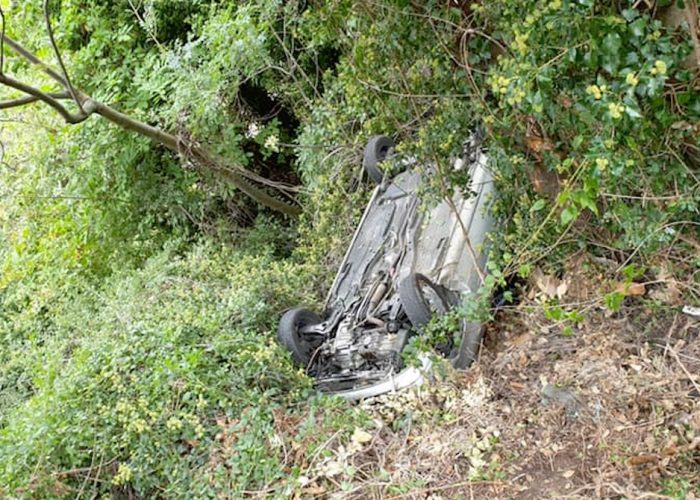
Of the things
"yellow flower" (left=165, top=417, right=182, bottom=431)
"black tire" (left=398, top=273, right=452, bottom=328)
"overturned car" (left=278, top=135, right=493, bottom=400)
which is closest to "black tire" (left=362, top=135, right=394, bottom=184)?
"overturned car" (left=278, top=135, right=493, bottom=400)

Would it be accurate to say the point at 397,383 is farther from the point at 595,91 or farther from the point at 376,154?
the point at 376,154

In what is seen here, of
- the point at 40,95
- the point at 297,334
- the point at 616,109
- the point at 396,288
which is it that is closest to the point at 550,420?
the point at 396,288

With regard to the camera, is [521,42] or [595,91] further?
[521,42]

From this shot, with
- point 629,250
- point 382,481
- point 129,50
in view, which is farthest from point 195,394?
point 129,50

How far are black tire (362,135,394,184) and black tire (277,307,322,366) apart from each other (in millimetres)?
1429

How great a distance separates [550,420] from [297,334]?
2.17 metres

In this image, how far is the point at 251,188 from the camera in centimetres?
782

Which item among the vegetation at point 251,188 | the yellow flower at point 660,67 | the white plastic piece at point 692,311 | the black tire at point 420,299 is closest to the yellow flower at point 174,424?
the vegetation at point 251,188

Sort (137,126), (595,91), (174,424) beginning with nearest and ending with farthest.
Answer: (595,91) < (174,424) < (137,126)

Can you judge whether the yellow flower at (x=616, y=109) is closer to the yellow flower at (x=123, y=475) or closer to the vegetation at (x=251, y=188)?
the vegetation at (x=251, y=188)

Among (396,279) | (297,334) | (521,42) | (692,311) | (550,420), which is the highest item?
(521,42)

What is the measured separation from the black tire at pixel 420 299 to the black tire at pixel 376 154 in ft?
5.74

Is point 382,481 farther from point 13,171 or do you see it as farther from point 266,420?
point 13,171

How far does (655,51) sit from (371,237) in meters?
3.01
